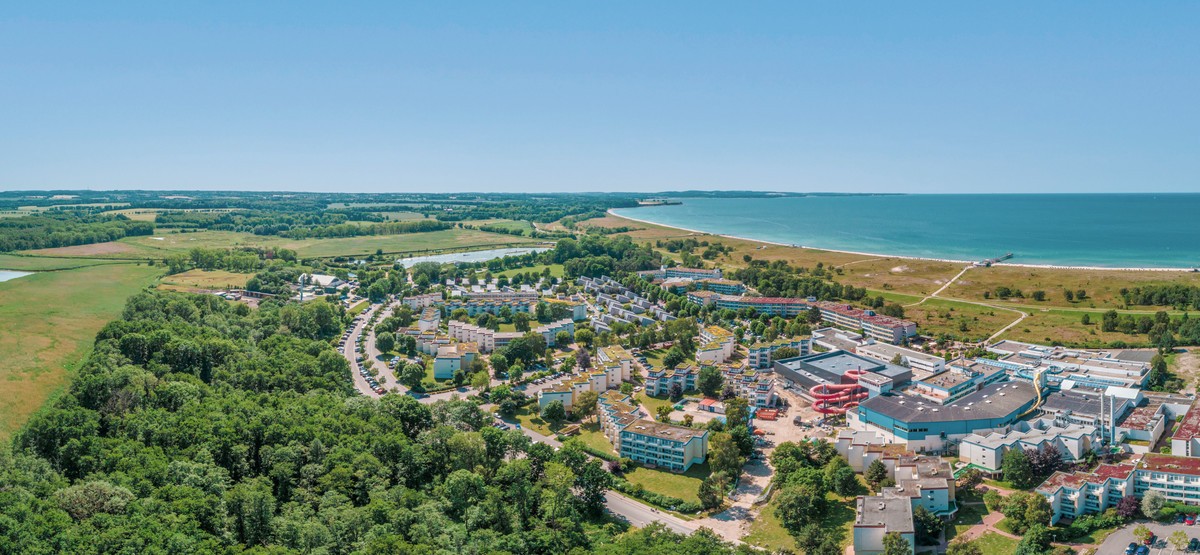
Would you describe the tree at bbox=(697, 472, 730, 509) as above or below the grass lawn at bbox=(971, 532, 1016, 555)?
above

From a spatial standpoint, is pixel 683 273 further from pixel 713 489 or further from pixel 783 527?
pixel 783 527

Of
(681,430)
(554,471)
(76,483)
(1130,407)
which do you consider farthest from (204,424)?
(1130,407)

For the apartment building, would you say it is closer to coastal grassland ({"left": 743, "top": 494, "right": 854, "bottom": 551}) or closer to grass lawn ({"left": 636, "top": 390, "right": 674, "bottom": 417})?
grass lawn ({"left": 636, "top": 390, "right": 674, "bottom": 417})

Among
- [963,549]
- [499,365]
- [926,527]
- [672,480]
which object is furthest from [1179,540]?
[499,365]

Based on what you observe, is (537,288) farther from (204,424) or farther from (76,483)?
(76,483)

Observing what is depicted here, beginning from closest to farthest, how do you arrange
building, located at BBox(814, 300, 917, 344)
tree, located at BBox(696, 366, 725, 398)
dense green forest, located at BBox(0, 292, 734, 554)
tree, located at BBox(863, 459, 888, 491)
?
dense green forest, located at BBox(0, 292, 734, 554) → tree, located at BBox(863, 459, 888, 491) → tree, located at BBox(696, 366, 725, 398) → building, located at BBox(814, 300, 917, 344)

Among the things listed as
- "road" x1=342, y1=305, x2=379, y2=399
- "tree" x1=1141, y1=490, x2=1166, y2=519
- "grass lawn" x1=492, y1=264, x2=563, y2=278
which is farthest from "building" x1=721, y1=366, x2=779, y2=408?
"grass lawn" x1=492, y1=264, x2=563, y2=278
